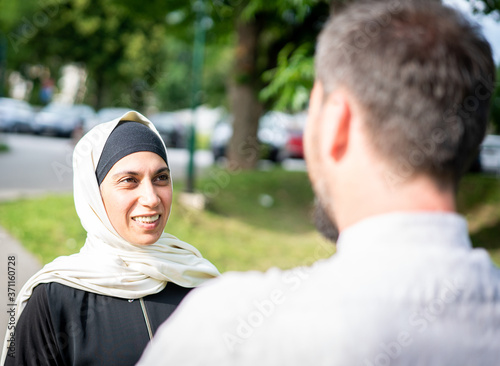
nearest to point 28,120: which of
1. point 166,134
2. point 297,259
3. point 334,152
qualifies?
point 166,134

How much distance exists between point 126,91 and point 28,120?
497 inches

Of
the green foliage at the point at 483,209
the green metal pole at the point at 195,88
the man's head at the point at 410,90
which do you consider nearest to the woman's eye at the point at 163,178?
the man's head at the point at 410,90

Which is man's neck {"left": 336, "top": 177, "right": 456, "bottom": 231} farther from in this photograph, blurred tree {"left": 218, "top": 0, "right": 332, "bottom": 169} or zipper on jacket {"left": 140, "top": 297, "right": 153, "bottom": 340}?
blurred tree {"left": 218, "top": 0, "right": 332, "bottom": 169}

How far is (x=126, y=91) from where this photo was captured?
3722cm

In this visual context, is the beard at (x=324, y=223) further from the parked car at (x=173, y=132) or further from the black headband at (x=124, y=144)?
the parked car at (x=173, y=132)

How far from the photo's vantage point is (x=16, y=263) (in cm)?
675

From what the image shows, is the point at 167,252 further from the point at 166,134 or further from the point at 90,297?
the point at 166,134

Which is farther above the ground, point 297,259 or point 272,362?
point 272,362

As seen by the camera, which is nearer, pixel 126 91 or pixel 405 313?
pixel 405 313

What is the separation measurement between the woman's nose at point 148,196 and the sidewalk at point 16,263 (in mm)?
3349

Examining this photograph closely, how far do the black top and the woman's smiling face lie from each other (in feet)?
0.99

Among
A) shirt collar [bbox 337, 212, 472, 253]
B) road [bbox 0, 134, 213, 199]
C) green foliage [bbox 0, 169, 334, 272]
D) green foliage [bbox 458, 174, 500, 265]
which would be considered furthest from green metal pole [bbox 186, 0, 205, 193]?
shirt collar [bbox 337, 212, 472, 253]

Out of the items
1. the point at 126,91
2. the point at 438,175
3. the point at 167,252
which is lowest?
the point at 167,252

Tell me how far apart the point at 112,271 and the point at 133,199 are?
0.31 m
